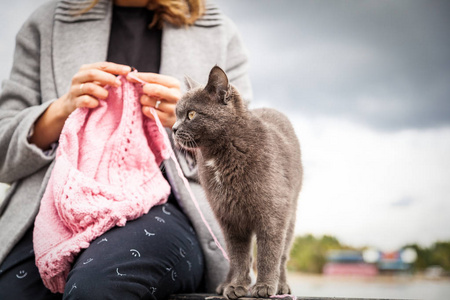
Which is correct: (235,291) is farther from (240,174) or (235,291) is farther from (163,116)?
(163,116)

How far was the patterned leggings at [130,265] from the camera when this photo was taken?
0.96 metres

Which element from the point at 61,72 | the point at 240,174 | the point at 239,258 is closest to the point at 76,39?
the point at 61,72

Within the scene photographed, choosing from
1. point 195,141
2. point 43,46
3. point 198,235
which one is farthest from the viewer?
point 43,46

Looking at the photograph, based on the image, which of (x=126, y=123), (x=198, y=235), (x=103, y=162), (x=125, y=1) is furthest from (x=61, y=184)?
(x=125, y=1)

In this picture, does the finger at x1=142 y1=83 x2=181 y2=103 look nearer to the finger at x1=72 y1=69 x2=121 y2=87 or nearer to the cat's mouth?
the finger at x1=72 y1=69 x2=121 y2=87

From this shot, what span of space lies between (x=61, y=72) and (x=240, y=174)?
965 millimetres

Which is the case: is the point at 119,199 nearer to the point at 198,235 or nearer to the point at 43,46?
the point at 198,235

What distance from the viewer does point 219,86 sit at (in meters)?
1.03

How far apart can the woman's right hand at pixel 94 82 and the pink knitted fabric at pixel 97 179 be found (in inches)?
1.2

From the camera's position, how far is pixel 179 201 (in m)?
1.39

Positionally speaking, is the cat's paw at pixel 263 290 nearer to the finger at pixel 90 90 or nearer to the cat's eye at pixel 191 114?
the cat's eye at pixel 191 114

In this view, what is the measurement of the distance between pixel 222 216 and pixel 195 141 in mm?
223

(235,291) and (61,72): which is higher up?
(61,72)

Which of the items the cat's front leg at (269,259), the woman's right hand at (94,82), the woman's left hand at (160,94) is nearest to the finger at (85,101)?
the woman's right hand at (94,82)
